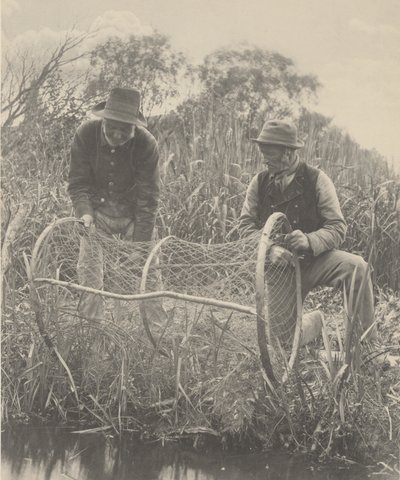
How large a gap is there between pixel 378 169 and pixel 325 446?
79.5 inches

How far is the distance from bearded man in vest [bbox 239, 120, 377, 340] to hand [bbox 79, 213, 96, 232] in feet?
2.65

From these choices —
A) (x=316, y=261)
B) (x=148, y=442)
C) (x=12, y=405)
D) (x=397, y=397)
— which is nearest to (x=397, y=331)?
(x=316, y=261)

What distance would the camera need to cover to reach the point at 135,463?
3008mm

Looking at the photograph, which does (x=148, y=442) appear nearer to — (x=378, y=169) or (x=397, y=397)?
(x=397, y=397)

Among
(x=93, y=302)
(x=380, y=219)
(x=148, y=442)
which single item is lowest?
(x=148, y=442)

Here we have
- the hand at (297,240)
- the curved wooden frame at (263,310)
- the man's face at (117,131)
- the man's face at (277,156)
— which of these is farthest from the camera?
the man's face at (117,131)

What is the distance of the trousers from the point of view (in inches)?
138

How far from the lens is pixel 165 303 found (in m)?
4.19

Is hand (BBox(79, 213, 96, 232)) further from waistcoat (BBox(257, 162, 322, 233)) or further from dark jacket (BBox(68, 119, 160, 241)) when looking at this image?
waistcoat (BBox(257, 162, 322, 233))

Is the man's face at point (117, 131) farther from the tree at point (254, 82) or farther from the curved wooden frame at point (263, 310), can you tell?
the curved wooden frame at point (263, 310)

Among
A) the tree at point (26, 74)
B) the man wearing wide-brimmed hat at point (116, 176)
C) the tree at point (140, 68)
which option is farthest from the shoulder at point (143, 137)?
the tree at point (26, 74)

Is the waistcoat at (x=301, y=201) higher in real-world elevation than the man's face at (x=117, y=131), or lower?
lower

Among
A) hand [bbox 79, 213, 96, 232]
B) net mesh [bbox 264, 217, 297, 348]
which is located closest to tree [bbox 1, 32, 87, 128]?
hand [bbox 79, 213, 96, 232]

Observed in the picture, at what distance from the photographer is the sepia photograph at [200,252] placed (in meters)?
3.01
